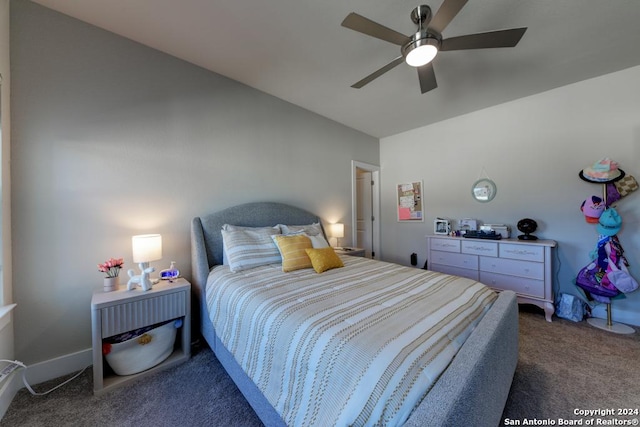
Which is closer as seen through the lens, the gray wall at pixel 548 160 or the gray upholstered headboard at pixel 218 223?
the gray upholstered headboard at pixel 218 223

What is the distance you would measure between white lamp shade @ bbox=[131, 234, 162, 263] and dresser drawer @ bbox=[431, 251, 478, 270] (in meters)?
3.39

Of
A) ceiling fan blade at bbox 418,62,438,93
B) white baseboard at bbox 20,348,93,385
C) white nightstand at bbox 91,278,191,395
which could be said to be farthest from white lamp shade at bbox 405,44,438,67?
white baseboard at bbox 20,348,93,385

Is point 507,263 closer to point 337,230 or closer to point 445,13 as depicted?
point 337,230

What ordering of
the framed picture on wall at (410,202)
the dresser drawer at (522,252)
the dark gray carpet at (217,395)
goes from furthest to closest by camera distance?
the framed picture on wall at (410,202), the dresser drawer at (522,252), the dark gray carpet at (217,395)

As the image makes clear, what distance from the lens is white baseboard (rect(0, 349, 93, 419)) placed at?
138 cm

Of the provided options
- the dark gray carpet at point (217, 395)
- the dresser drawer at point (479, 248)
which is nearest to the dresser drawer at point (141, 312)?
the dark gray carpet at point (217, 395)

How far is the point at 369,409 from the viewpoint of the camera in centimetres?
72

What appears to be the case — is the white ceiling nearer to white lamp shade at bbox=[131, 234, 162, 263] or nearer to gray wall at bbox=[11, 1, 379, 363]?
gray wall at bbox=[11, 1, 379, 363]

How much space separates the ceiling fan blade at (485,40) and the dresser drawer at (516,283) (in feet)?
8.03

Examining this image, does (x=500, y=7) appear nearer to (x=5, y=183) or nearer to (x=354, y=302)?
(x=354, y=302)

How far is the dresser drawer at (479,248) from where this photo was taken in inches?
111

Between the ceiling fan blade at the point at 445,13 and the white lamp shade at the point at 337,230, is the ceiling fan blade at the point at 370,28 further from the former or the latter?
the white lamp shade at the point at 337,230

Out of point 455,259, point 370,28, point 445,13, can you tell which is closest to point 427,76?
point 445,13

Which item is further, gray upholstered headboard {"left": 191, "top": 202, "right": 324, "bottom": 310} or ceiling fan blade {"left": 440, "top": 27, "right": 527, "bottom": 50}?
gray upholstered headboard {"left": 191, "top": 202, "right": 324, "bottom": 310}
